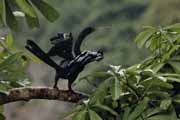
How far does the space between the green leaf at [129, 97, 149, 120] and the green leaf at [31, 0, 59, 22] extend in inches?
9.9

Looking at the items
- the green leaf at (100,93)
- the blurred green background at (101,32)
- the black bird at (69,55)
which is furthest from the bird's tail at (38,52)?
the blurred green background at (101,32)

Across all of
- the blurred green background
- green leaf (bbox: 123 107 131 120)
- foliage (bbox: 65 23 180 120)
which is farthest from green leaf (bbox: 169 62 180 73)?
the blurred green background

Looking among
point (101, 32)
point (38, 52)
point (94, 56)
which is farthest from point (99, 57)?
point (101, 32)

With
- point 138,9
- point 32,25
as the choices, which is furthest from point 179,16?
point 32,25

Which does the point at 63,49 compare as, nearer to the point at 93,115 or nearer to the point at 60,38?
the point at 60,38

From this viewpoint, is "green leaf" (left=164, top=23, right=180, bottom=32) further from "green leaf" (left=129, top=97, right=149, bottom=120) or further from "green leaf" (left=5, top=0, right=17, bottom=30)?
"green leaf" (left=5, top=0, right=17, bottom=30)

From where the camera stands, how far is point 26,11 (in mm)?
1111

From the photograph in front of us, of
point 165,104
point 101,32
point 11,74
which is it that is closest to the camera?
point 165,104

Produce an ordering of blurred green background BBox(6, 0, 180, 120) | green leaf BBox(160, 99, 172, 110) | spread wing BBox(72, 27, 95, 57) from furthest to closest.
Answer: blurred green background BBox(6, 0, 180, 120), spread wing BBox(72, 27, 95, 57), green leaf BBox(160, 99, 172, 110)

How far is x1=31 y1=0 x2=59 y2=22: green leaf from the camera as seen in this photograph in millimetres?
1131

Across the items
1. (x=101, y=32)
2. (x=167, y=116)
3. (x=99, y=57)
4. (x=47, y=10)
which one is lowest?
(x=167, y=116)

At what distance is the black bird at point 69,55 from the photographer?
41.8 inches

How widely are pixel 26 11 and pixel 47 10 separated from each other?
45 millimetres

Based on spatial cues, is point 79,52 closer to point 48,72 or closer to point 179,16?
Result: point 179,16
